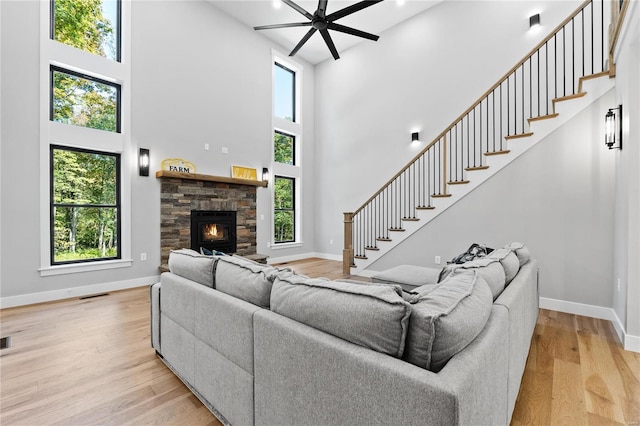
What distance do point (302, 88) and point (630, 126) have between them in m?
6.44

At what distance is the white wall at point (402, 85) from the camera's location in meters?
5.12

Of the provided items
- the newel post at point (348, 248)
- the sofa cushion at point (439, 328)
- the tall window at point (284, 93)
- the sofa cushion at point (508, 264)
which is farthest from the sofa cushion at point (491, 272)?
the tall window at point (284, 93)

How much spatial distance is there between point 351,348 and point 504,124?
526 cm

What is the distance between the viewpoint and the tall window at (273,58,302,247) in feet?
23.7

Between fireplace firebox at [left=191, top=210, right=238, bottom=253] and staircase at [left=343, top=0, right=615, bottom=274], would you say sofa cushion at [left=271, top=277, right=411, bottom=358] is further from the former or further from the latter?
fireplace firebox at [left=191, top=210, right=238, bottom=253]

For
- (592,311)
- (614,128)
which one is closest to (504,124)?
(614,128)

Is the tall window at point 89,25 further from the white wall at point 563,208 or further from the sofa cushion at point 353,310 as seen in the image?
the white wall at point 563,208

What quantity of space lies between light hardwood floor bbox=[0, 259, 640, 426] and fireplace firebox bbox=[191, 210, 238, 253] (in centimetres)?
225

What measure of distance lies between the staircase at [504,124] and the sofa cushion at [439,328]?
12.1 feet

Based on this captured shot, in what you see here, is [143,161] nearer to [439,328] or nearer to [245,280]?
[245,280]

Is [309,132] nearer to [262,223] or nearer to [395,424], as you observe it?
[262,223]

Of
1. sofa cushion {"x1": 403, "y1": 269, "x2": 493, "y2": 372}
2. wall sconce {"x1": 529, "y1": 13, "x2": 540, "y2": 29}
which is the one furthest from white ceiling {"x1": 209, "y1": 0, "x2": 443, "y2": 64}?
sofa cushion {"x1": 403, "y1": 269, "x2": 493, "y2": 372}

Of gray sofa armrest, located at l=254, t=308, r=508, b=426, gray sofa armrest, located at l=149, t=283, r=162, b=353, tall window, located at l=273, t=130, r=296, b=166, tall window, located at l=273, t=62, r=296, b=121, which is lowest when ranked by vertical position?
gray sofa armrest, located at l=149, t=283, r=162, b=353

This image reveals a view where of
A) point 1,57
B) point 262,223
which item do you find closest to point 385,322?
point 1,57
